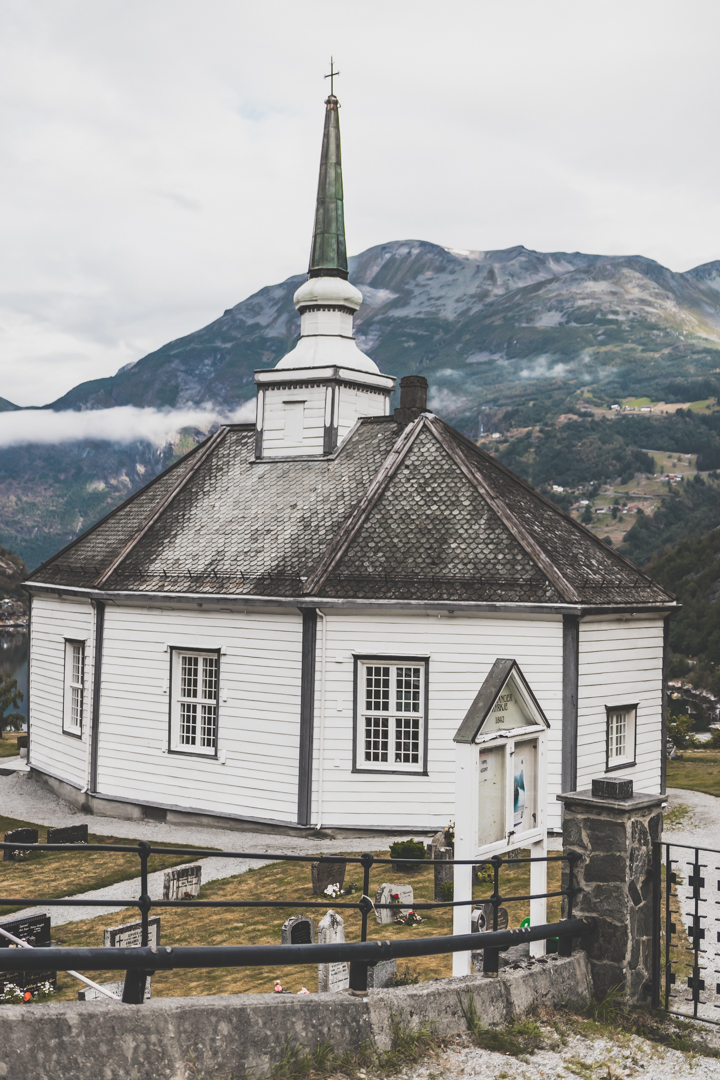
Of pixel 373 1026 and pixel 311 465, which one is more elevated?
pixel 311 465

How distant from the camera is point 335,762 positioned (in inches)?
683

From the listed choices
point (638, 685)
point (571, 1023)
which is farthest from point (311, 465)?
point (571, 1023)

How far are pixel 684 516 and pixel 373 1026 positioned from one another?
17267 centimetres

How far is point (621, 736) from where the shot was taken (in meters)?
18.6

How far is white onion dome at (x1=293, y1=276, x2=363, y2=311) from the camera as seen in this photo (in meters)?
23.5

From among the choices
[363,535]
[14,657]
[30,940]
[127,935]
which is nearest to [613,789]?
[127,935]

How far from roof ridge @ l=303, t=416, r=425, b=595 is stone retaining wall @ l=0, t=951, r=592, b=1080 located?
11203mm

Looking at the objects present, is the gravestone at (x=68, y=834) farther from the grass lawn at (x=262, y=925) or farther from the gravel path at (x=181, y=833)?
the grass lawn at (x=262, y=925)

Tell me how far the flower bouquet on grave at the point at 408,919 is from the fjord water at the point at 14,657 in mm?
62324

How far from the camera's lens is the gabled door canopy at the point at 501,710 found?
8828mm

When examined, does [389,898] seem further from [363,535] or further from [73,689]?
[73,689]

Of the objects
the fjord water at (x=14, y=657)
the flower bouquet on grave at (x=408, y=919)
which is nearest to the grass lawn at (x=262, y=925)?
the flower bouquet on grave at (x=408, y=919)

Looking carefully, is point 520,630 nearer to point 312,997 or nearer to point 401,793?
point 401,793

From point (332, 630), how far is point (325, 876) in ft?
15.2
